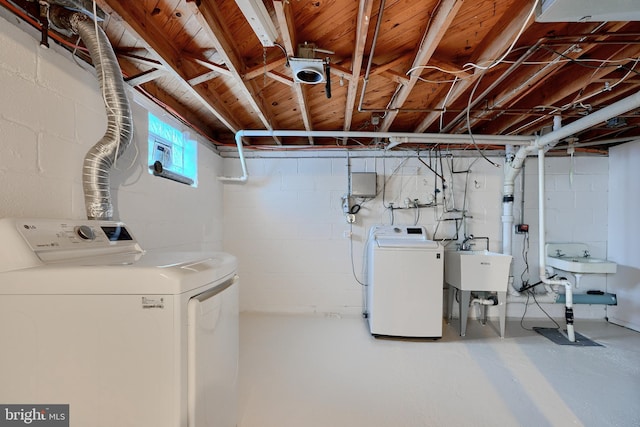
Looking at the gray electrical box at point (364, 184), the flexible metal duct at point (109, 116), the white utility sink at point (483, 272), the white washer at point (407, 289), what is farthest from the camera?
the gray electrical box at point (364, 184)

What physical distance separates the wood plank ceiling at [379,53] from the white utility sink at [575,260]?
4.73 feet

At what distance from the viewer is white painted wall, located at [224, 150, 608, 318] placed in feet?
10.3

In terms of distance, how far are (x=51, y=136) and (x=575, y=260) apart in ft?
15.3

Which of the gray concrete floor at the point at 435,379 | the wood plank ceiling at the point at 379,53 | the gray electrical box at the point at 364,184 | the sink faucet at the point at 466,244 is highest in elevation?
the wood plank ceiling at the point at 379,53


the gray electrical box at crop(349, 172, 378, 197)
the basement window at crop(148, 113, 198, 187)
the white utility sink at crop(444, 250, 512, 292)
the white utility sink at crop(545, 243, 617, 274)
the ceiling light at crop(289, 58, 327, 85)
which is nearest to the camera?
the ceiling light at crop(289, 58, 327, 85)

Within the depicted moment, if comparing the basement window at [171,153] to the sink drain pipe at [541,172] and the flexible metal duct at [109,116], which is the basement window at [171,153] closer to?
the flexible metal duct at [109,116]

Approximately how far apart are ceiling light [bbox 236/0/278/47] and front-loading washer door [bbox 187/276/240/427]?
1.20m

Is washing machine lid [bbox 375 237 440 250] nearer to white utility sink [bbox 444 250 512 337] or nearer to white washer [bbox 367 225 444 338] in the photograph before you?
white washer [bbox 367 225 444 338]

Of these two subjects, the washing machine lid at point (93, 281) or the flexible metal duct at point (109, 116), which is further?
the flexible metal duct at point (109, 116)

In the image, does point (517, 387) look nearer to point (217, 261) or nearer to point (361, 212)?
point (361, 212)

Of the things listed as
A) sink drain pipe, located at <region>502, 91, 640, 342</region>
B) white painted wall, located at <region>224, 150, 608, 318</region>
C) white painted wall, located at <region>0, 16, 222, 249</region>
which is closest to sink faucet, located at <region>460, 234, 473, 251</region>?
white painted wall, located at <region>224, 150, 608, 318</region>

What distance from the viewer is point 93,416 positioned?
814mm

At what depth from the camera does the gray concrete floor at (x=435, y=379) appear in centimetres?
159

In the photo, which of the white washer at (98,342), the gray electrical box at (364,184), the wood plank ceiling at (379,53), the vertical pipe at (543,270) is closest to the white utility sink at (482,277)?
the vertical pipe at (543,270)
